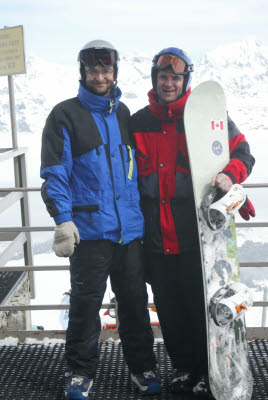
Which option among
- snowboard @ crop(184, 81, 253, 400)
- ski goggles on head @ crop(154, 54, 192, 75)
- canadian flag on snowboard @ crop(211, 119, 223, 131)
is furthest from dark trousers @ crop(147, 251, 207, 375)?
ski goggles on head @ crop(154, 54, 192, 75)

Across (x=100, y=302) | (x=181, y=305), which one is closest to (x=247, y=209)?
(x=181, y=305)

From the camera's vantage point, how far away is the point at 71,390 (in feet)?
6.50

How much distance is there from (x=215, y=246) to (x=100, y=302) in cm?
54

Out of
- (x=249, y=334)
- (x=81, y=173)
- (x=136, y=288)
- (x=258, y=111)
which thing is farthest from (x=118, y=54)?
(x=258, y=111)

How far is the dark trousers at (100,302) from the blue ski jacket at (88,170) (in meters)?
0.08

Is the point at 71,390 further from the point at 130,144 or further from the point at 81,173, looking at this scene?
the point at 130,144

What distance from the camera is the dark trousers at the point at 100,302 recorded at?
6.32ft

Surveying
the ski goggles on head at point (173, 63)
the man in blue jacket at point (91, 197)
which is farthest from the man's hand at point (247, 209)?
the ski goggles on head at point (173, 63)

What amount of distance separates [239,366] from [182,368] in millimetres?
253

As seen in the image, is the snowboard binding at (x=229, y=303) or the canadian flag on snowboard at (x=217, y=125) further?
the canadian flag on snowboard at (x=217, y=125)

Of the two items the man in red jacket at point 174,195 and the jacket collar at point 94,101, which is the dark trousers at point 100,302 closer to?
the man in red jacket at point 174,195

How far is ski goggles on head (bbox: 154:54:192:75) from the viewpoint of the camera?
193 cm

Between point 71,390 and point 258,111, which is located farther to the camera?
point 258,111

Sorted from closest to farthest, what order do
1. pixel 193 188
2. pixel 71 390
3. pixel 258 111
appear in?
pixel 193 188, pixel 71 390, pixel 258 111
